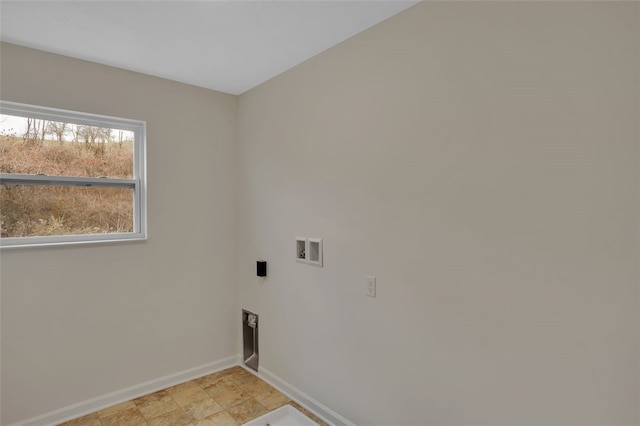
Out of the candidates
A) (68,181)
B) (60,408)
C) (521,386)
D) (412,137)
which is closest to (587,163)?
(412,137)

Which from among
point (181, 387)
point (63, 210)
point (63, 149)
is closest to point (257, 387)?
point (181, 387)

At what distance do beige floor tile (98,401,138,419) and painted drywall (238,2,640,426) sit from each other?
126cm

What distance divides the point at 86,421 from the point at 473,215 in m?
2.87

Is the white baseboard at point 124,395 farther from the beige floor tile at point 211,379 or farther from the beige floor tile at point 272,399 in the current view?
the beige floor tile at point 272,399

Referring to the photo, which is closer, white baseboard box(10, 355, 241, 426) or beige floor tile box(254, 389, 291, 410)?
white baseboard box(10, 355, 241, 426)

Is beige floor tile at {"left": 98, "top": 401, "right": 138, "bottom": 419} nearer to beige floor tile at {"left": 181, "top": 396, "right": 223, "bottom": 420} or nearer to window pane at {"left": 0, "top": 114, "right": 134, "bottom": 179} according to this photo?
beige floor tile at {"left": 181, "top": 396, "right": 223, "bottom": 420}

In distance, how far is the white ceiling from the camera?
6.13 feet

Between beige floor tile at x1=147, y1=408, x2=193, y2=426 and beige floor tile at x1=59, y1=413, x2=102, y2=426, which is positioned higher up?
beige floor tile at x1=147, y1=408, x2=193, y2=426

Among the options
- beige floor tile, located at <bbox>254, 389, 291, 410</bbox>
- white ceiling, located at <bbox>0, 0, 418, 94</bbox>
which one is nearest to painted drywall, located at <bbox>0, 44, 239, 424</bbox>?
white ceiling, located at <bbox>0, 0, 418, 94</bbox>

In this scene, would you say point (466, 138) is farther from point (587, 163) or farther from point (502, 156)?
point (587, 163)

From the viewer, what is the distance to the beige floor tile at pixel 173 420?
237 centimetres

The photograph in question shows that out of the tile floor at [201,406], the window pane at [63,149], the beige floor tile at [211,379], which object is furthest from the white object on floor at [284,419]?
the window pane at [63,149]

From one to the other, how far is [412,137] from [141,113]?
216cm

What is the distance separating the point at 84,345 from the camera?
2533 mm
